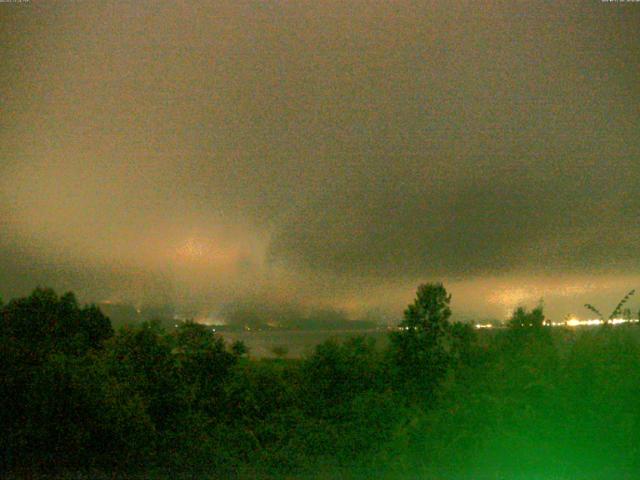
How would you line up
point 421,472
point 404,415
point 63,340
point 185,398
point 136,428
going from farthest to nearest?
point 63,340, point 185,398, point 404,415, point 136,428, point 421,472

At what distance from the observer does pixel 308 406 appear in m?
12.4

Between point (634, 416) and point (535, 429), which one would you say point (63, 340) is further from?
point (634, 416)

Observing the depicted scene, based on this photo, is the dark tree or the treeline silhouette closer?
the treeline silhouette

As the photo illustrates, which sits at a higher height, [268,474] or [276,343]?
[276,343]

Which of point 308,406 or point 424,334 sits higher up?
point 424,334

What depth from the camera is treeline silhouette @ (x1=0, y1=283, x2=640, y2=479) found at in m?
8.31

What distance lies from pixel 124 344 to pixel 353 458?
4622 mm

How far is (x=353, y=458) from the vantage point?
9.01 metres

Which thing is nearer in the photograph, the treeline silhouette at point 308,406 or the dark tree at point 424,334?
the treeline silhouette at point 308,406

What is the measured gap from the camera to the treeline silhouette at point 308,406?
27.3 ft

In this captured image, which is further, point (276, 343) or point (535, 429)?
point (276, 343)

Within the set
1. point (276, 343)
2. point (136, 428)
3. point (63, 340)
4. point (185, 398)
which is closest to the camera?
point (136, 428)

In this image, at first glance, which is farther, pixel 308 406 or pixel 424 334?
pixel 424 334

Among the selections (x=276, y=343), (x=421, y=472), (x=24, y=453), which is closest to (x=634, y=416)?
(x=421, y=472)
